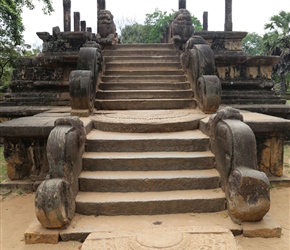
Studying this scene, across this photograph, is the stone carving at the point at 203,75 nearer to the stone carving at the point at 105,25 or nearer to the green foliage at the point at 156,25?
the stone carving at the point at 105,25

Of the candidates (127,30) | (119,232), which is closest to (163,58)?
(119,232)

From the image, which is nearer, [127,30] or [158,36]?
[158,36]

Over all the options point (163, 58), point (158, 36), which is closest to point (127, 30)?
point (158, 36)

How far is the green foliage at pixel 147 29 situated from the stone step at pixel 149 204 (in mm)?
27689

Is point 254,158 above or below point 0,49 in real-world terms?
below

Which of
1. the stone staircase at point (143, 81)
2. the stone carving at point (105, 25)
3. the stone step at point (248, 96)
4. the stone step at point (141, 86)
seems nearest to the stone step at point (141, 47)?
the stone staircase at point (143, 81)

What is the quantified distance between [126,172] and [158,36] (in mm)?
27515

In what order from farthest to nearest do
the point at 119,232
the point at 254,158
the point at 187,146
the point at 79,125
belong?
the point at 187,146 → the point at 79,125 → the point at 254,158 → the point at 119,232

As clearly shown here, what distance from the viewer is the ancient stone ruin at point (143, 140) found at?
9.09 ft

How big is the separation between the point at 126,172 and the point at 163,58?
4032 millimetres

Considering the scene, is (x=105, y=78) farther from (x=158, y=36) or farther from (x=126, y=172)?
(x=158, y=36)

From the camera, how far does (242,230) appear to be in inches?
106

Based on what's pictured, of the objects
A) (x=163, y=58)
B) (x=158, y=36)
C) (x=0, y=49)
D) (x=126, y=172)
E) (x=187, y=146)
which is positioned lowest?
(x=126, y=172)

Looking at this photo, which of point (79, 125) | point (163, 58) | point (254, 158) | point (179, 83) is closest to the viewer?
point (254, 158)
